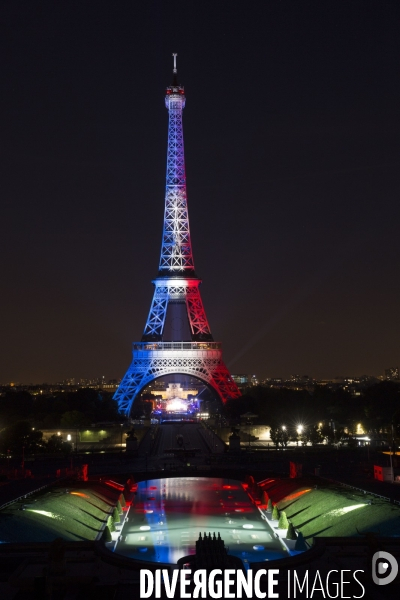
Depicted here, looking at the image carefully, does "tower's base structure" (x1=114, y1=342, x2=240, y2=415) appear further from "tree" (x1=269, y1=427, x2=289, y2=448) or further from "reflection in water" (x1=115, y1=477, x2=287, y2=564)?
"reflection in water" (x1=115, y1=477, x2=287, y2=564)

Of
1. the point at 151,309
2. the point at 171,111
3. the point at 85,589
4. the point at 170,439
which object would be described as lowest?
the point at 85,589

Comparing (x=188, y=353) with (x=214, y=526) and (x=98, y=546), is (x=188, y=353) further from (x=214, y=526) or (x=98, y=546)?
(x=98, y=546)

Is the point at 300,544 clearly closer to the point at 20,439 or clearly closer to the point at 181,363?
the point at 20,439

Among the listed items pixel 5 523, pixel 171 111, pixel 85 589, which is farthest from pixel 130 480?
pixel 171 111

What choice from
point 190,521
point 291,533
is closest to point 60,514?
point 190,521

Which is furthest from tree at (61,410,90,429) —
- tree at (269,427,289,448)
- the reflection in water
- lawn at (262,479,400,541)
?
lawn at (262,479,400,541)

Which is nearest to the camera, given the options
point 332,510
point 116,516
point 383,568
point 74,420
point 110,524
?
point 383,568

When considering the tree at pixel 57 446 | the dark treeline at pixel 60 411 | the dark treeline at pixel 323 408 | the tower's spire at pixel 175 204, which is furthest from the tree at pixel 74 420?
the tower's spire at pixel 175 204

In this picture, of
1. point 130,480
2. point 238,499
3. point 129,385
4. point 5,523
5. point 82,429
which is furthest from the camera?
point 129,385
